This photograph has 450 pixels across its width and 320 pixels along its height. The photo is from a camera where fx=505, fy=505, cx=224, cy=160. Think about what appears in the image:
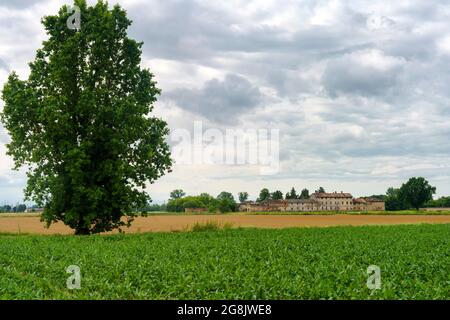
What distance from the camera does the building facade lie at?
16875cm

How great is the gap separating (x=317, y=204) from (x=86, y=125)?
156 meters

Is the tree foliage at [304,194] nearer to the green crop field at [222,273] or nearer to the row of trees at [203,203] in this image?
the row of trees at [203,203]

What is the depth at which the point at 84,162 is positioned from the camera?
35594 millimetres

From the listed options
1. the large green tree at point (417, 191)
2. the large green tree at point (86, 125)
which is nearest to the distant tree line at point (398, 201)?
the large green tree at point (417, 191)

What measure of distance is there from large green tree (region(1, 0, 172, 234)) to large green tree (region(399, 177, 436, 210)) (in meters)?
124

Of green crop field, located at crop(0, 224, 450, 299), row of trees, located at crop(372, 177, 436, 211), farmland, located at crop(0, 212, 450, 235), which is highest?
row of trees, located at crop(372, 177, 436, 211)

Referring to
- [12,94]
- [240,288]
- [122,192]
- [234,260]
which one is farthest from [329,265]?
[12,94]

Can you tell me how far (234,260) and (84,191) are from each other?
1872 centimetres

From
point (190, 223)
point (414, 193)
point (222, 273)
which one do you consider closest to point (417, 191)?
point (414, 193)

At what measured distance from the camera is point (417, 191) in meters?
148

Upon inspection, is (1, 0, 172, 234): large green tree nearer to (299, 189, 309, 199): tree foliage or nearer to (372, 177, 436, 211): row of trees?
(372, 177, 436, 211): row of trees

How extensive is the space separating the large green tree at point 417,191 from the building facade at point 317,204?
24.0m

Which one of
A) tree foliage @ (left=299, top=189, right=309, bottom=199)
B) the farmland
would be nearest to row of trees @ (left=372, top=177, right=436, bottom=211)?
tree foliage @ (left=299, top=189, right=309, bottom=199)

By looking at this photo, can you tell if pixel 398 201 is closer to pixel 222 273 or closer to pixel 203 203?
pixel 203 203
